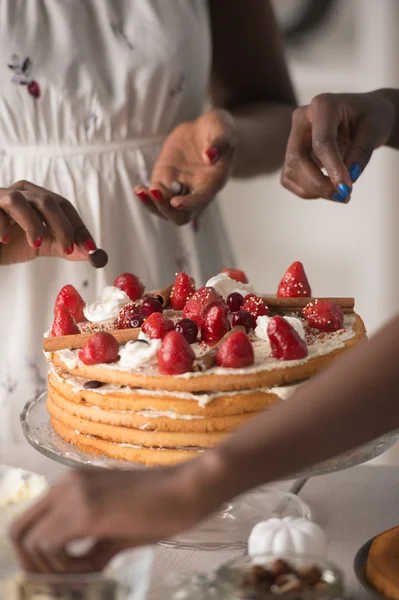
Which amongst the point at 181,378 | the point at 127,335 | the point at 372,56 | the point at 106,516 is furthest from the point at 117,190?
the point at 372,56

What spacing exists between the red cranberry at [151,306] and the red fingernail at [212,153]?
361 millimetres

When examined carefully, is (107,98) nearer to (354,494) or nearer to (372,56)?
(354,494)

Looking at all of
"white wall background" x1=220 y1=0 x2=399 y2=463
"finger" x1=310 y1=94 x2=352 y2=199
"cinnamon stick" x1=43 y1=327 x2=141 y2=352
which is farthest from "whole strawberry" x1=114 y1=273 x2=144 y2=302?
"white wall background" x1=220 y1=0 x2=399 y2=463

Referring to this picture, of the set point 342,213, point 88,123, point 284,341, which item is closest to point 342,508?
point 284,341

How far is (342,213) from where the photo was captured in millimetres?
4801

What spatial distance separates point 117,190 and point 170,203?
39 cm

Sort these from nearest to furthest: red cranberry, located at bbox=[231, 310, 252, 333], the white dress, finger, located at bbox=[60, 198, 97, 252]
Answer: red cranberry, located at bbox=[231, 310, 252, 333] < finger, located at bbox=[60, 198, 97, 252] < the white dress

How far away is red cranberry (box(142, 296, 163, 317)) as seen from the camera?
1479 millimetres

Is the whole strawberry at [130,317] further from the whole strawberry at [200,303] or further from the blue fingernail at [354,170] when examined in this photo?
the blue fingernail at [354,170]

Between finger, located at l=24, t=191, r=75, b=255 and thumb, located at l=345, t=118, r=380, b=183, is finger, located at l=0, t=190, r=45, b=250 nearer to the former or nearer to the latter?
finger, located at l=24, t=191, r=75, b=255

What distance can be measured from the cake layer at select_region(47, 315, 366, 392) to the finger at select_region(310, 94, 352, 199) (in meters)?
0.31

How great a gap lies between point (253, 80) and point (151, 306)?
1008 mm

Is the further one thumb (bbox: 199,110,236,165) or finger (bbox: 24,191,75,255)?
thumb (bbox: 199,110,236,165)

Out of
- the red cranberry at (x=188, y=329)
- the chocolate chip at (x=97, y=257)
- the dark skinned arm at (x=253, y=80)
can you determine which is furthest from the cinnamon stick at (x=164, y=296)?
the dark skinned arm at (x=253, y=80)
